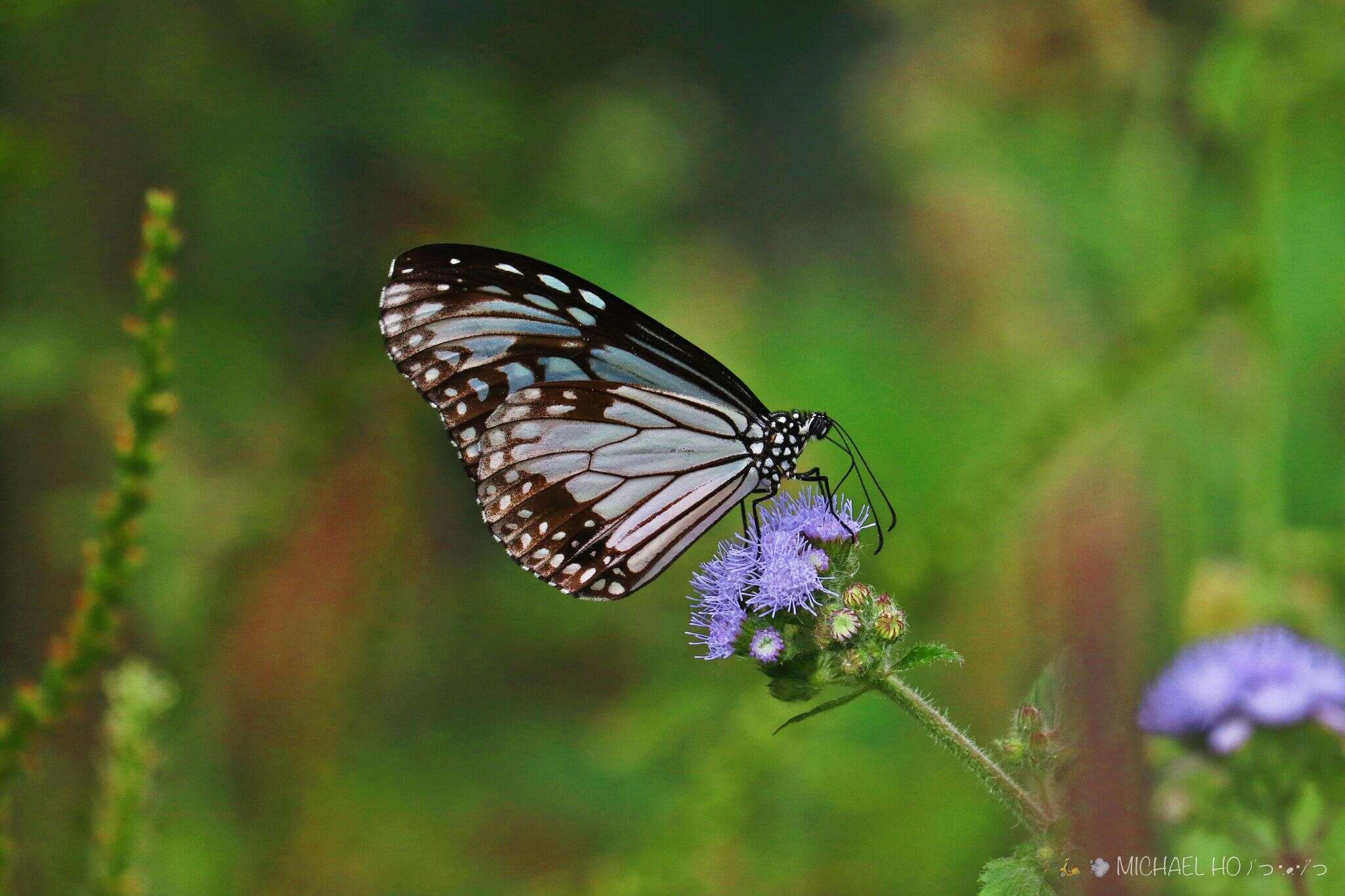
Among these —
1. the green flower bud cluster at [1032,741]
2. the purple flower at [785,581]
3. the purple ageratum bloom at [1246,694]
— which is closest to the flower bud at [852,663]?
the purple flower at [785,581]

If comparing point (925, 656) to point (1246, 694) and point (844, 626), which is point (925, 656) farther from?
point (1246, 694)

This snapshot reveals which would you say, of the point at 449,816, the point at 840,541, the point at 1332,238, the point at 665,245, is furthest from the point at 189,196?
the point at 1332,238

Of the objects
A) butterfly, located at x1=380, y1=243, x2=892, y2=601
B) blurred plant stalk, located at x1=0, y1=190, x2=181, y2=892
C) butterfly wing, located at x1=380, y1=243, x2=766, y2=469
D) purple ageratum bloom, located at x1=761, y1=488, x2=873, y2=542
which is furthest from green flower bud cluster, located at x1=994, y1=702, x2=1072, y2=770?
blurred plant stalk, located at x1=0, y1=190, x2=181, y2=892

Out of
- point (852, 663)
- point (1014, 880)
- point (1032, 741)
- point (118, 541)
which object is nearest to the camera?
point (1014, 880)

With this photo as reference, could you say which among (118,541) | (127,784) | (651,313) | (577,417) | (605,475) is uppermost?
(651,313)

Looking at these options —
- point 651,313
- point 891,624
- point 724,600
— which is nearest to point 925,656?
point 891,624

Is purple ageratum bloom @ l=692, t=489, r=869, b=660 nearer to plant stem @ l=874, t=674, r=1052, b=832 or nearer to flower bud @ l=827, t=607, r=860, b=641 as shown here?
flower bud @ l=827, t=607, r=860, b=641

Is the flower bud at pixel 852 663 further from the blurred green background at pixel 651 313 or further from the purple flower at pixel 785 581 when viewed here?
A: the blurred green background at pixel 651 313

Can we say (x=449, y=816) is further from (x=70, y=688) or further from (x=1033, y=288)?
(x=1033, y=288)
